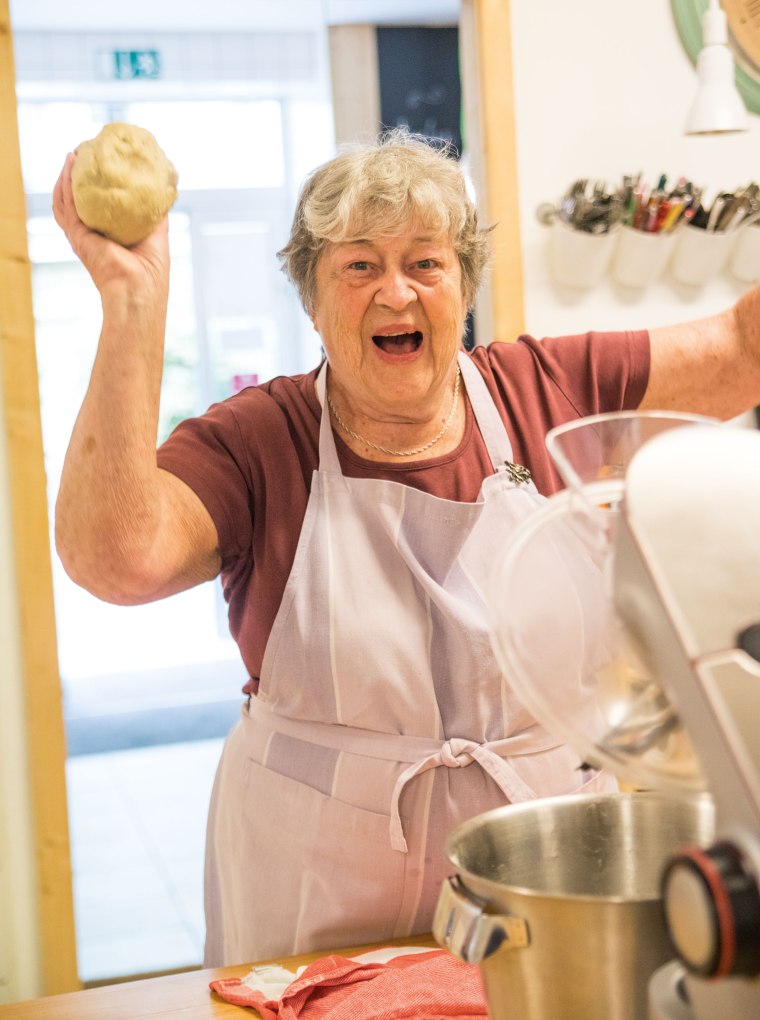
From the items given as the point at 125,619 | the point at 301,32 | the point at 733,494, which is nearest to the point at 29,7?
the point at 301,32

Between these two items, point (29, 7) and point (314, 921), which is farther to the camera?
point (29, 7)

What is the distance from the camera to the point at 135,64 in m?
4.98

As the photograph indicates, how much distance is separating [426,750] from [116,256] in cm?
60

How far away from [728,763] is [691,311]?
6.13 feet

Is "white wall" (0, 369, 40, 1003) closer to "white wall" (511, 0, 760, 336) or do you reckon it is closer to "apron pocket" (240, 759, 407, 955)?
"apron pocket" (240, 759, 407, 955)

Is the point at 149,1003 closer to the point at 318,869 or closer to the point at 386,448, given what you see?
the point at 318,869

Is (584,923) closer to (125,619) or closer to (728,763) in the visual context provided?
(728,763)

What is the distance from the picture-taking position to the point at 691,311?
230 centimetres

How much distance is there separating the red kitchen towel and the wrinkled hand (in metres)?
0.64

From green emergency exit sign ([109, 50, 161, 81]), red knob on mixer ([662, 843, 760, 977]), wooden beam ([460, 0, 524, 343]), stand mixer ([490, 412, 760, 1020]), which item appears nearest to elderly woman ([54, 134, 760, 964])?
stand mixer ([490, 412, 760, 1020])

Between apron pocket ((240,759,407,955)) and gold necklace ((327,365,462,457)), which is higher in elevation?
gold necklace ((327,365,462,457))

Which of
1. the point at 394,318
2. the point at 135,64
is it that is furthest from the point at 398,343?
the point at 135,64

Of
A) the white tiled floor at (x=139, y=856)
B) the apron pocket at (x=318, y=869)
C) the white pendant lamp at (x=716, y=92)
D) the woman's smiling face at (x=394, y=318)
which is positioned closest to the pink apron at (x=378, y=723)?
the apron pocket at (x=318, y=869)

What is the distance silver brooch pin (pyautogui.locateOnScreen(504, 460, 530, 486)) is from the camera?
133 centimetres
